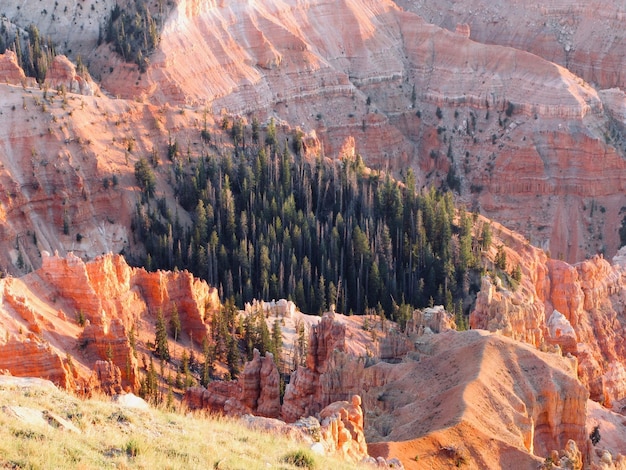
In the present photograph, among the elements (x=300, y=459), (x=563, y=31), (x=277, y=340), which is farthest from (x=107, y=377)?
(x=563, y=31)

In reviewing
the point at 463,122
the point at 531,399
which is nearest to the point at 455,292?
the point at 531,399

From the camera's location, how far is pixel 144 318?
65125 millimetres

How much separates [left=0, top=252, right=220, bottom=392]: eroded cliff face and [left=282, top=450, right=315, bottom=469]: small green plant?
2343 centimetres

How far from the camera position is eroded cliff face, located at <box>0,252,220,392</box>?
50438 millimetres

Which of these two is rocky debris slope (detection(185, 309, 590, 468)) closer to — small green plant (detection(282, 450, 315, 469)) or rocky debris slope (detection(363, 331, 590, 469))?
rocky debris slope (detection(363, 331, 590, 469))

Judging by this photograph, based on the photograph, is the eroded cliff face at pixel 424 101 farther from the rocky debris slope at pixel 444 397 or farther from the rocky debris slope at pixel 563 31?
the rocky debris slope at pixel 444 397

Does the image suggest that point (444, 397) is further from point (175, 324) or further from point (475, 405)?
point (175, 324)

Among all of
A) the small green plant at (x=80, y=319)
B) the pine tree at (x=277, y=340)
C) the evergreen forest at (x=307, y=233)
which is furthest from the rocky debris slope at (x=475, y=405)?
the evergreen forest at (x=307, y=233)

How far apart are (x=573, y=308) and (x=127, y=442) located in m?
61.8

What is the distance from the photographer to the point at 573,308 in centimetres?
8312

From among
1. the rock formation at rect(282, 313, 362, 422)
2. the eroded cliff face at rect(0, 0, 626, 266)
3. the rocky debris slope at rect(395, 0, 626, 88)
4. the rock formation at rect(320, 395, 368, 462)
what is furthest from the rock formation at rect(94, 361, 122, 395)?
the rocky debris slope at rect(395, 0, 626, 88)

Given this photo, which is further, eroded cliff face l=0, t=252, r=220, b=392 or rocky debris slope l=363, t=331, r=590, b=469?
eroded cliff face l=0, t=252, r=220, b=392

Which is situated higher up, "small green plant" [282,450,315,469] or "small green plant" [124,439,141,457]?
"small green plant" [124,439,141,457]

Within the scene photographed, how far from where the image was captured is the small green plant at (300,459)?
2727cm
